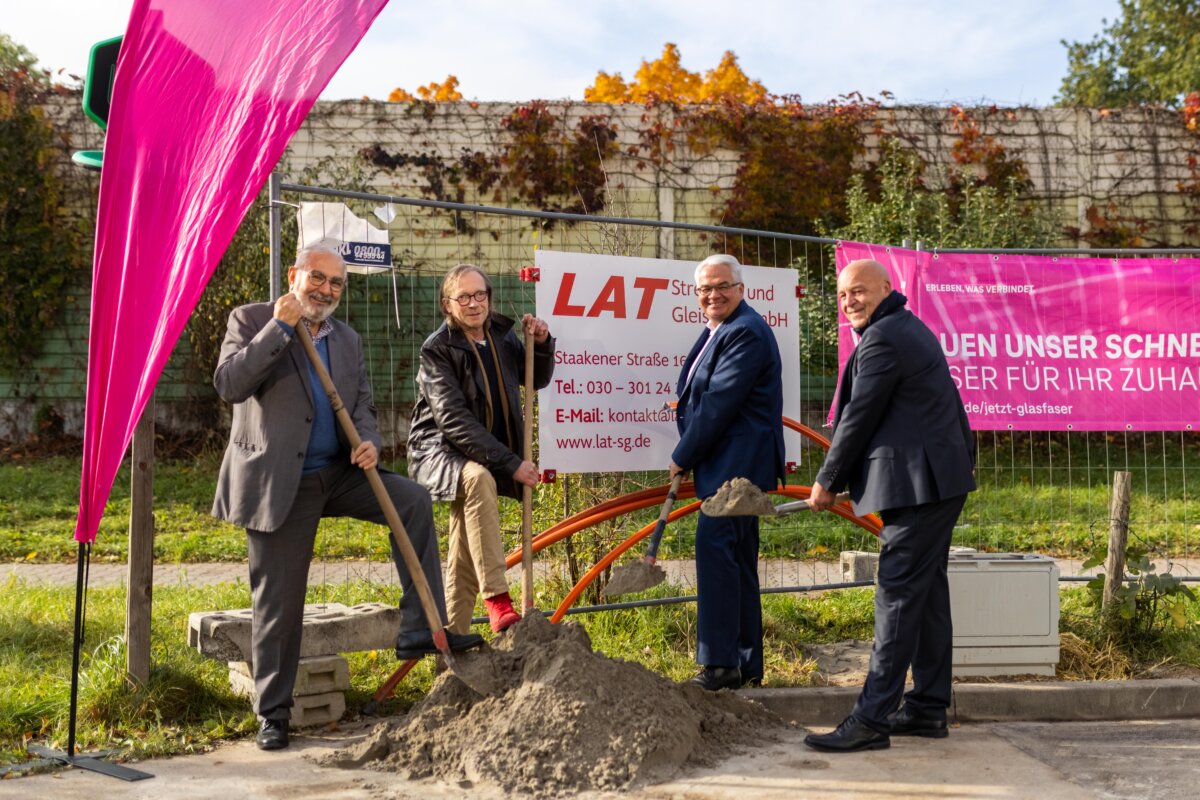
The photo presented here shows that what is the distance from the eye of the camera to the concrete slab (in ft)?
14.5

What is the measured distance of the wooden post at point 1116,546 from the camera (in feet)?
21.6

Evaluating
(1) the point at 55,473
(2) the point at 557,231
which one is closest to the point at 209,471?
(1) the point at 55,473

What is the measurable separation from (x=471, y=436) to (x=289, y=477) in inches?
34.0

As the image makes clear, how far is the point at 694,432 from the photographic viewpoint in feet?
19.0

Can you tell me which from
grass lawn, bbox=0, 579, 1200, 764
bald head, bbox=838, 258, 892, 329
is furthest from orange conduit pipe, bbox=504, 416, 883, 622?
bald head, bbox=838, 258, 892, 329

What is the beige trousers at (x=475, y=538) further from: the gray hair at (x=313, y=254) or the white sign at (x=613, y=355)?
the gray hair at (x=313, y=254)

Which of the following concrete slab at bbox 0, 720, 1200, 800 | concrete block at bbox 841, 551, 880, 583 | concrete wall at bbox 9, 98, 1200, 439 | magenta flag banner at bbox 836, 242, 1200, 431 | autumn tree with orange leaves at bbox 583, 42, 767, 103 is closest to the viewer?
concrete slab at bbox 0, 720, 1200, 800

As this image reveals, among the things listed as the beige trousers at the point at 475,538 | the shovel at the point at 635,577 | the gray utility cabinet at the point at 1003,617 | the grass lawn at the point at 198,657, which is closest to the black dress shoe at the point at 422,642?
the beige trousers at the point at 475,538

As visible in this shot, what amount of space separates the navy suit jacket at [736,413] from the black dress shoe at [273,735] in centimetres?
217

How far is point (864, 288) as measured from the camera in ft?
17.3

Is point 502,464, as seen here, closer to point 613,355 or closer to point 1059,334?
point 613,355

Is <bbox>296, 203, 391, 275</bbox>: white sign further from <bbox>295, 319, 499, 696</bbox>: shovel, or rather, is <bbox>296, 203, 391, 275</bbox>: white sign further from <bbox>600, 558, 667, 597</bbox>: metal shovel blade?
<bbox>600, 558, 667, 597</bbox>: metal shovel blade

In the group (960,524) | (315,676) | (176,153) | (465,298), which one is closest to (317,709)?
(315,676)

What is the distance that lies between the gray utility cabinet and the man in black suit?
84cm
